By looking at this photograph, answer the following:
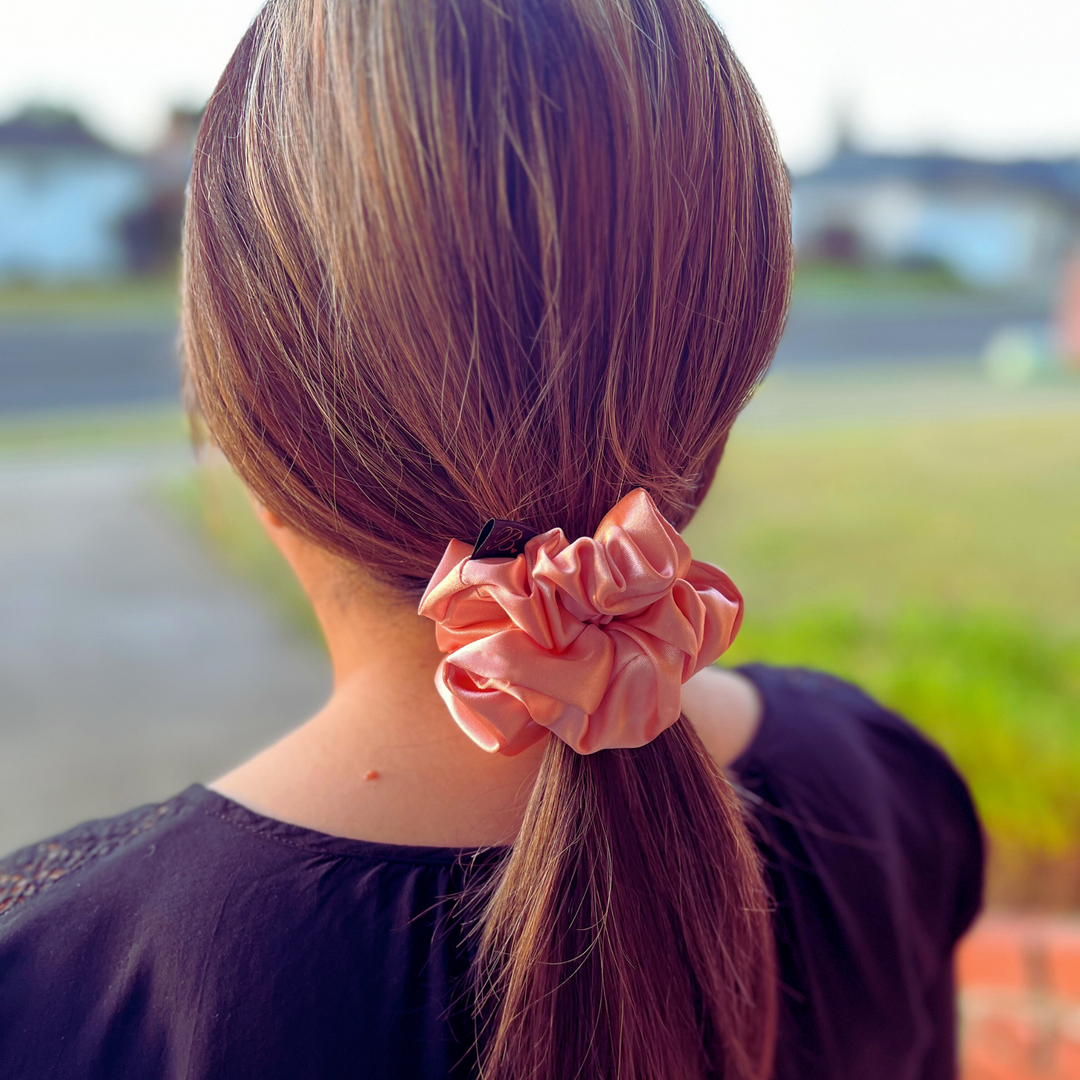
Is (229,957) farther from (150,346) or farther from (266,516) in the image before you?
(150,346)

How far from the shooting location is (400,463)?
638 mm

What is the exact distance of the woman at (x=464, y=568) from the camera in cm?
57

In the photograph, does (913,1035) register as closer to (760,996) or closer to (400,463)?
(760,996)

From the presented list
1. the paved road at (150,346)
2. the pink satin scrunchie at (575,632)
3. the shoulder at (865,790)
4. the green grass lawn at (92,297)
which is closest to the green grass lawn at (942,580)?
the paved road at (150,346)

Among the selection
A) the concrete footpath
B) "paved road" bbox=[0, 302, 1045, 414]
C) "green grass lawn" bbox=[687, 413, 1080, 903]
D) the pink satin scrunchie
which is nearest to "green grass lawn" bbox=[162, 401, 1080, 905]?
"green grass lawn" bbox=[687, 413, 1080, 903]

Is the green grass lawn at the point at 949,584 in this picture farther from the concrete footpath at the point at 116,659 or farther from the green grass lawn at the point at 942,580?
the concrete footpath at the point at 116,659

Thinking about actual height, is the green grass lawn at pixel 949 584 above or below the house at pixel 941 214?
below

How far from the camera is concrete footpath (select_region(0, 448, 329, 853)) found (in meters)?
2.64

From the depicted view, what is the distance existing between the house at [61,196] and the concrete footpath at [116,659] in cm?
99

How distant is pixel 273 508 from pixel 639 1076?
1.63ft

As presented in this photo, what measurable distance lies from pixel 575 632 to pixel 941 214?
436 cm

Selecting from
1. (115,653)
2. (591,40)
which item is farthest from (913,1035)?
(115,653)

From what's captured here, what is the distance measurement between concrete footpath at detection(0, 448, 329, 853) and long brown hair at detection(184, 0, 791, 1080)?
7.06 ft

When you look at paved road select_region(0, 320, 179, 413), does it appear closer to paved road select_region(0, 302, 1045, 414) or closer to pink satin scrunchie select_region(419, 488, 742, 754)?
paved road select_region(0, 302, 1045, 414)
